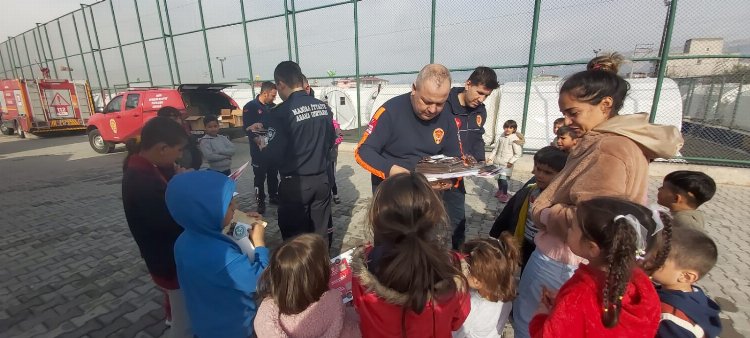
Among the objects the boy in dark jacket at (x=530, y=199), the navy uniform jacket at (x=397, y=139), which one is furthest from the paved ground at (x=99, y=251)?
the boy in dark jacket at (x=530, y=199)

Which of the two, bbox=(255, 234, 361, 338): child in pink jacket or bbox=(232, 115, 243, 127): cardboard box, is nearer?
bbox=(255, 234, 361, 338): child in pink jacket

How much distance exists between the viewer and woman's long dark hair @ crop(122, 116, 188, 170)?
2151mm

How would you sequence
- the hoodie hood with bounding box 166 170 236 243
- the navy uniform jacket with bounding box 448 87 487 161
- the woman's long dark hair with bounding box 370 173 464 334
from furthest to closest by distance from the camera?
the navy uniform jacket with bounding box 448 87 487 161 → the hoodie hood with bounding box 166 170 236 243 → the woman's long dark hair with bounding box 370 173 464 334

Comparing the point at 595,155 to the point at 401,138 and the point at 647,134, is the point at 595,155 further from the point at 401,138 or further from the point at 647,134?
the point at 401,138

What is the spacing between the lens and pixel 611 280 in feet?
3.35

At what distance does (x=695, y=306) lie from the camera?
1270mm

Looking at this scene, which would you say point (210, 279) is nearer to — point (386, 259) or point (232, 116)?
point (386, 259)

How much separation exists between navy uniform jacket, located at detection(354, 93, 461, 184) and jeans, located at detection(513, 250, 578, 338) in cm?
102

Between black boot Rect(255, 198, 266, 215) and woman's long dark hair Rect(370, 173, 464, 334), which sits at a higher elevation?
woman's long dark hair Rect(370, 173, 464, 334)

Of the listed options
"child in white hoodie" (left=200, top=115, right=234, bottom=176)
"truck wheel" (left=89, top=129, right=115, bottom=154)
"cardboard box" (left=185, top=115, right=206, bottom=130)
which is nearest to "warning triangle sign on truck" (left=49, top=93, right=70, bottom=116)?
"truck wheel" (left=89, top=129, right=115, bottom=154)

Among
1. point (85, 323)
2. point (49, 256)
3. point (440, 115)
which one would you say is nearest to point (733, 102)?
point (440, 115)

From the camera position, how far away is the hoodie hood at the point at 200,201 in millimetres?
1542

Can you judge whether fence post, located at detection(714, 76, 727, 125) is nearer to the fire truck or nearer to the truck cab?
the truck cab

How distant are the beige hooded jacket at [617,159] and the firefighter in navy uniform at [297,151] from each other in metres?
2.01
